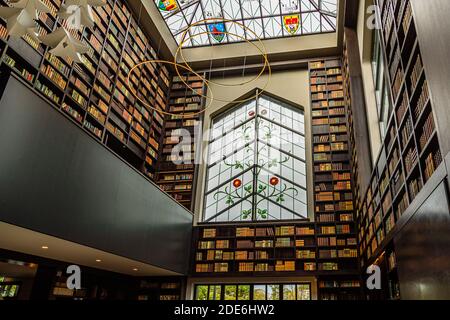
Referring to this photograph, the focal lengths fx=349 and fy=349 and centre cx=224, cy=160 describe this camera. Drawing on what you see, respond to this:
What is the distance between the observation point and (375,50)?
6980 mm

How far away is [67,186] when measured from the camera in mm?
4348

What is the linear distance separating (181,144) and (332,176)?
163 inches

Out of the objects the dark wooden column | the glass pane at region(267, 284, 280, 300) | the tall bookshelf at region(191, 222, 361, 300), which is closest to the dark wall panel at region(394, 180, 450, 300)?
the dark wooden column

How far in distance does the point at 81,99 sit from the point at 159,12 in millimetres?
4201

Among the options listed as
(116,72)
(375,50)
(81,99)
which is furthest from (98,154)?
(375,50)

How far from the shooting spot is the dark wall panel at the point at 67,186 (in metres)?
3.60

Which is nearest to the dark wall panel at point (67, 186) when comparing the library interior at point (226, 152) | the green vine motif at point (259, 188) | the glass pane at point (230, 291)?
the library interior at point (226, 152)

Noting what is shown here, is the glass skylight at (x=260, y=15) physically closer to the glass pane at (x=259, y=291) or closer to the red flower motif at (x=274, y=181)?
the red flower motif at (x=274, y=181)

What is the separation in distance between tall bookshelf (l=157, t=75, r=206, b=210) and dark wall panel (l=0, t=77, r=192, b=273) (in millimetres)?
2677

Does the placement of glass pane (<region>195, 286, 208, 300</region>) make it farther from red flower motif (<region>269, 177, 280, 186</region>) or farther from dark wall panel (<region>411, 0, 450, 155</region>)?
dark wall panel (<region>411, 0, 450, 155</region>)

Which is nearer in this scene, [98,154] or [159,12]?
[98,154]

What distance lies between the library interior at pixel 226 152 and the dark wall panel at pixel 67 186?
0.07 ft
